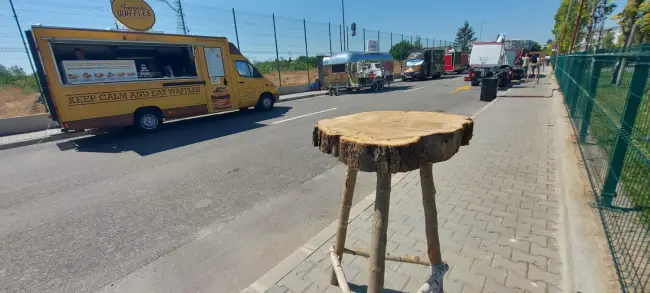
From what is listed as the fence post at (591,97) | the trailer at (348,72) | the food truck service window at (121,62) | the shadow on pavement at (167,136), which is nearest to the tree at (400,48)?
the trailer at (348,72)

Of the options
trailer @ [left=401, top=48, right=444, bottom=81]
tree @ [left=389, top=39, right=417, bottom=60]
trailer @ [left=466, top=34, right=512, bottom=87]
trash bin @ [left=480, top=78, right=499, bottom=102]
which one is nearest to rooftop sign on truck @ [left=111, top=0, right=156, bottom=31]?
trash bin @ [left=480, top=78, right=499, bottom=102]

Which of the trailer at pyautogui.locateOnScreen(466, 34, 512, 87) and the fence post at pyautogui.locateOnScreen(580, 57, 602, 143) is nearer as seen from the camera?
the fence post at pyautogui.locateOnScreen(580, 57, 602, 143)

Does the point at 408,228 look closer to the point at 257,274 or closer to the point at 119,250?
the point at 257,274

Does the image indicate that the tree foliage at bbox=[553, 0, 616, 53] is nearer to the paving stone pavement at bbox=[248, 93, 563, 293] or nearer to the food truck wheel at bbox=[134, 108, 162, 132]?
the paving stone pavement at bbox=[248, 93, 563, 293]

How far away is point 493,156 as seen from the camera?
5.00 meters

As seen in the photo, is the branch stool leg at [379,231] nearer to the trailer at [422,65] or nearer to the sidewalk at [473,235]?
the sidewalk at [473,235]

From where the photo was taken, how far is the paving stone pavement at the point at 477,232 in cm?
222

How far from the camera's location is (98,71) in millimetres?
8148

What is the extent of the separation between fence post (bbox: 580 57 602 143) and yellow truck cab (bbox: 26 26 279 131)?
10094 millimetres

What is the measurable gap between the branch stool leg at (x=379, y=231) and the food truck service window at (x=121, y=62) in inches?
376

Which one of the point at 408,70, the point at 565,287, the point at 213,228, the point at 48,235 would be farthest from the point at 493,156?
the point at 408,70

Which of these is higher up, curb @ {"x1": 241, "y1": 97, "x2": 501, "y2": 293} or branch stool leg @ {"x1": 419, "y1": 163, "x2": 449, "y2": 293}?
branch stool leg @ {"x1": 419, "y1": 163, "x2": 449, "y2": 293}

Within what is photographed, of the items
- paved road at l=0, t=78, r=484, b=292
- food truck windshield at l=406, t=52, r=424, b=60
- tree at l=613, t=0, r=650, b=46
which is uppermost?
tree at l=613, t=0, r=650, b=46

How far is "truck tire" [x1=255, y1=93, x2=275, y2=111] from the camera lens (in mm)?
12133
